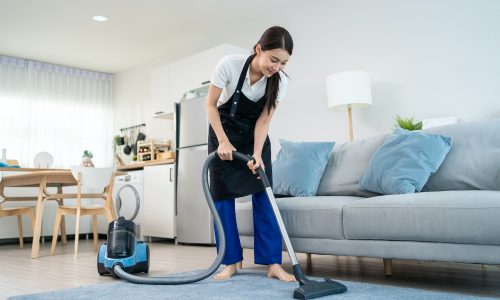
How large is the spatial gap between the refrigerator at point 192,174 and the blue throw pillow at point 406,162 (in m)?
2.32

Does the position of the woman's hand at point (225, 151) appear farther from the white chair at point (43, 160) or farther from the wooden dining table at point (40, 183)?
the white chair at point (43, 160)

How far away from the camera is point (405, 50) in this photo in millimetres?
3824

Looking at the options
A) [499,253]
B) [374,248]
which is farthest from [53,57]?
[499,253]

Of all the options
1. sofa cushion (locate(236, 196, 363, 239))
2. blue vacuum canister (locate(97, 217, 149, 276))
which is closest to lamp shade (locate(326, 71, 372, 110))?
sofa cushion (locate(236, 196, 363, 239))

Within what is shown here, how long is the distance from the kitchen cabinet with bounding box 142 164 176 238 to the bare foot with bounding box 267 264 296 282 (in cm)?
270

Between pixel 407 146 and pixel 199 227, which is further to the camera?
pixel 199 227

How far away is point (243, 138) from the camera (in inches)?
92.0

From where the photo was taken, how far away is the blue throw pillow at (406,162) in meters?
2.25

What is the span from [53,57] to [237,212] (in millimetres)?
4660

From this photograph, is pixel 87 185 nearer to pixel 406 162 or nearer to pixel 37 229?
pixel 37 229

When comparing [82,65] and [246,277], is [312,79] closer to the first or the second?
[246,277]

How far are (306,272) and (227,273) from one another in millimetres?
482

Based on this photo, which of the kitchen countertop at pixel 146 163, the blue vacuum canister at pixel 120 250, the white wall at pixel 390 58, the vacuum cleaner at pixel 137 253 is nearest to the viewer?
the vacuum cleaner at pixel 137 253

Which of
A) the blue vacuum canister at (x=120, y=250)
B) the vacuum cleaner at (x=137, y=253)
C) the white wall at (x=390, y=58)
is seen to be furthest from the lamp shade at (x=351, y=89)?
the blue vacuum canister at (x=120, y=250)
